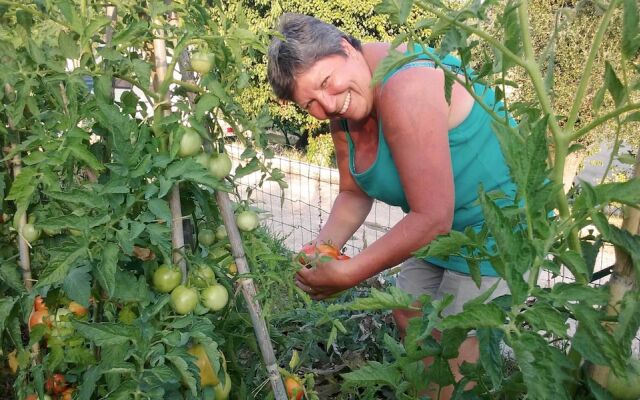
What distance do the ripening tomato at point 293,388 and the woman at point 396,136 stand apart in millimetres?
356

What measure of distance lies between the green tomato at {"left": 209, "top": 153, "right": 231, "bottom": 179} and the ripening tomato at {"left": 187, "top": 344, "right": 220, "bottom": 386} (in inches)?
14.5

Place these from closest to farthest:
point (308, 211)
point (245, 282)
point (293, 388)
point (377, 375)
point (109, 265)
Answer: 1. point (377, 375)
2. point (109, 265)
3. point (245, 282)
4. point (293, 388)
5. point (308, 211)

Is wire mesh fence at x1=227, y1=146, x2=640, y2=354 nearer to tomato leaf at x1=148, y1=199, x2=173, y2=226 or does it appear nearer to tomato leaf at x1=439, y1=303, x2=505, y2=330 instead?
tomato leaf at x1=148, y1=199, x2=173, y2=226

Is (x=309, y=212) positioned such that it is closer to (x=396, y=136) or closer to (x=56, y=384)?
(x=396, y=136)

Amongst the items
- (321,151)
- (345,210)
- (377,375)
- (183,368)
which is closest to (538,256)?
(377,375)

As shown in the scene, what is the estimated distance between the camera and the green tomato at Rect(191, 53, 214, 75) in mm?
1301

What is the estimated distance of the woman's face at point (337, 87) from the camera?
177 cm

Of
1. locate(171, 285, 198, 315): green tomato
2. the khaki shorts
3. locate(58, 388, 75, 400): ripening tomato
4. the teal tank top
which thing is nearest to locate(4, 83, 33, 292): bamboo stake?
locate(58, 388, 75, 400): ripening tomato

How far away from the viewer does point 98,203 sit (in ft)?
4.10

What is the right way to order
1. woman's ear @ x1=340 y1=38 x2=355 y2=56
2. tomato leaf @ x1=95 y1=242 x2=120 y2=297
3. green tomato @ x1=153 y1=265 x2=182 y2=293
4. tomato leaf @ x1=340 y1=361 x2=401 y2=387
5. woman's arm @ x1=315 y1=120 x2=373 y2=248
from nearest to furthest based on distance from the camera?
1. tomato leaf @ x1=340 y1=361 x2=401 y2=387
2. tomato leaf @ x1=95 y1=242 x2=120 y2=297
3. green tomato @ x1=153 y1=265 x2=182 y2=293
4. woman's ear @ x1=340 y1=38 x2=355 y2=56
5. woman's arm @ x1=315 y1=120 x2=373 y2=248

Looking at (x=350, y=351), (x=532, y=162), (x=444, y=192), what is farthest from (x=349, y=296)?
(x=532, y=162)

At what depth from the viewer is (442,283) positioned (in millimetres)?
2201

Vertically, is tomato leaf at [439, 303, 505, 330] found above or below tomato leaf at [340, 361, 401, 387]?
above

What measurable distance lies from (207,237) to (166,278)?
0.81 feet
